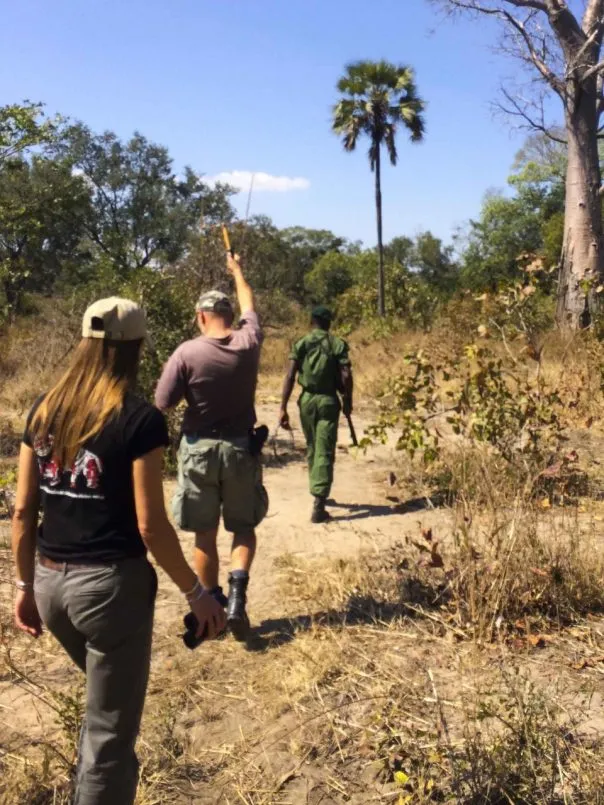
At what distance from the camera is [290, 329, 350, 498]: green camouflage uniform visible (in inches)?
222

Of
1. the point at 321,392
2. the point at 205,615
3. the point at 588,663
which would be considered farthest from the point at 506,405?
the point at 205,615

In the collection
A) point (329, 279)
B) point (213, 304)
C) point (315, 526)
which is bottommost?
point (315, 526)

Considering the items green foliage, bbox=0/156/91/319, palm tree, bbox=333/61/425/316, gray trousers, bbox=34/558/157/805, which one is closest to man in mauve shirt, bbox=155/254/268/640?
gray trousers, bbox=34/558/157/805

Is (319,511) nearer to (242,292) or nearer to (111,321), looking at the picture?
(242,292)

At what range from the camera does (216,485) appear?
369 centimetres

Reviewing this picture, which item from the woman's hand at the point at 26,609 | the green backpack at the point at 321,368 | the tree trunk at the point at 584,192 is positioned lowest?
the woman's hand at the point at 26,609

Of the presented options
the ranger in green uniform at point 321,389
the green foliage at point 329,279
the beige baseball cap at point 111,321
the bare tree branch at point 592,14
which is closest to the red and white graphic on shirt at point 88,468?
the beige baseball cap at point 111,321

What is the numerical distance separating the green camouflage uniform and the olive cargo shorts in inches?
75.8

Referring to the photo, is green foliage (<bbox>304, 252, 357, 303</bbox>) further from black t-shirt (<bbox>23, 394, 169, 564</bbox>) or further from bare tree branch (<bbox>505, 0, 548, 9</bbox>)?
black t-shirt (<bbox>23, 394, 169, 564</bbox>)

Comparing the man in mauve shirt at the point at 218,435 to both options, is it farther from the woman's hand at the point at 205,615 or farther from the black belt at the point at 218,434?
the woman's hand at the point at 205,615

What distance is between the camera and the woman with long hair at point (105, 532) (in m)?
2.03

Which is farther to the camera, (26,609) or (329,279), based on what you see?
(329,279)

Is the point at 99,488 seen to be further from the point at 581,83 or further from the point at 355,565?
the point at 581,83

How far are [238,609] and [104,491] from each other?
1.72 m
